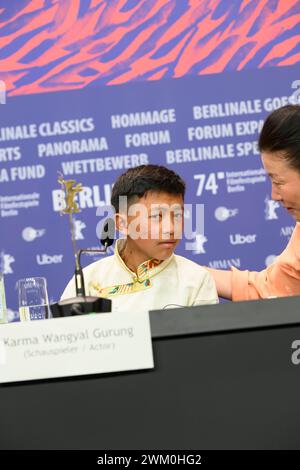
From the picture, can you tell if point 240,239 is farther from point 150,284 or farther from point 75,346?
point 75,346

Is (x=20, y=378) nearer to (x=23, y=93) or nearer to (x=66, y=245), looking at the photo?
(x=66, y=245)

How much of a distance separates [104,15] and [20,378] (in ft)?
9.48

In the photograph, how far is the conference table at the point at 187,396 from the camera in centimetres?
78

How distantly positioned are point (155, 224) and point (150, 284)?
0.47ft

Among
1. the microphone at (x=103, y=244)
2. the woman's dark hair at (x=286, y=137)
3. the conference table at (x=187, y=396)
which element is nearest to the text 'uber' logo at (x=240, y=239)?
the woman's dark hair at (x=286, y=137)

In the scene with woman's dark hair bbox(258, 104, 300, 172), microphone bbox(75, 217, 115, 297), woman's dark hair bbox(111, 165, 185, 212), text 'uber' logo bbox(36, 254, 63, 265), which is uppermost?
woman's dark hair bbox(258, 104, 300, 172)

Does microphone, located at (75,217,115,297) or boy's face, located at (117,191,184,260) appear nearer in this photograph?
microphone, located at (75,217,115,297)

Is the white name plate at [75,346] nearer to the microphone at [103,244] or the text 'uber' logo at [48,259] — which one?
the microphone at [103,244]

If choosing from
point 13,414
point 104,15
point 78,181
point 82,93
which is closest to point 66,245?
point 78,181

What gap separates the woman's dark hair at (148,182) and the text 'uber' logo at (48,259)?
1.48 meters

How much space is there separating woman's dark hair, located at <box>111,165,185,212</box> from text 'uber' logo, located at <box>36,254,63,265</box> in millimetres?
1481

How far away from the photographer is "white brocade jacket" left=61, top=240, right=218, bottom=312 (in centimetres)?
164

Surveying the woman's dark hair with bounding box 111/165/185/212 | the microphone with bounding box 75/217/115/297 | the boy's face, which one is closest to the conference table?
the microphone with bounding box 75/217/115/297

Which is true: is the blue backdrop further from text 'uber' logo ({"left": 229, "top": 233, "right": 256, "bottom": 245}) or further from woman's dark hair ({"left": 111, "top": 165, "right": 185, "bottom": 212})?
woman's dark hair ({"left": 111, "top": 165, "right": 185, "bottom": 212})
